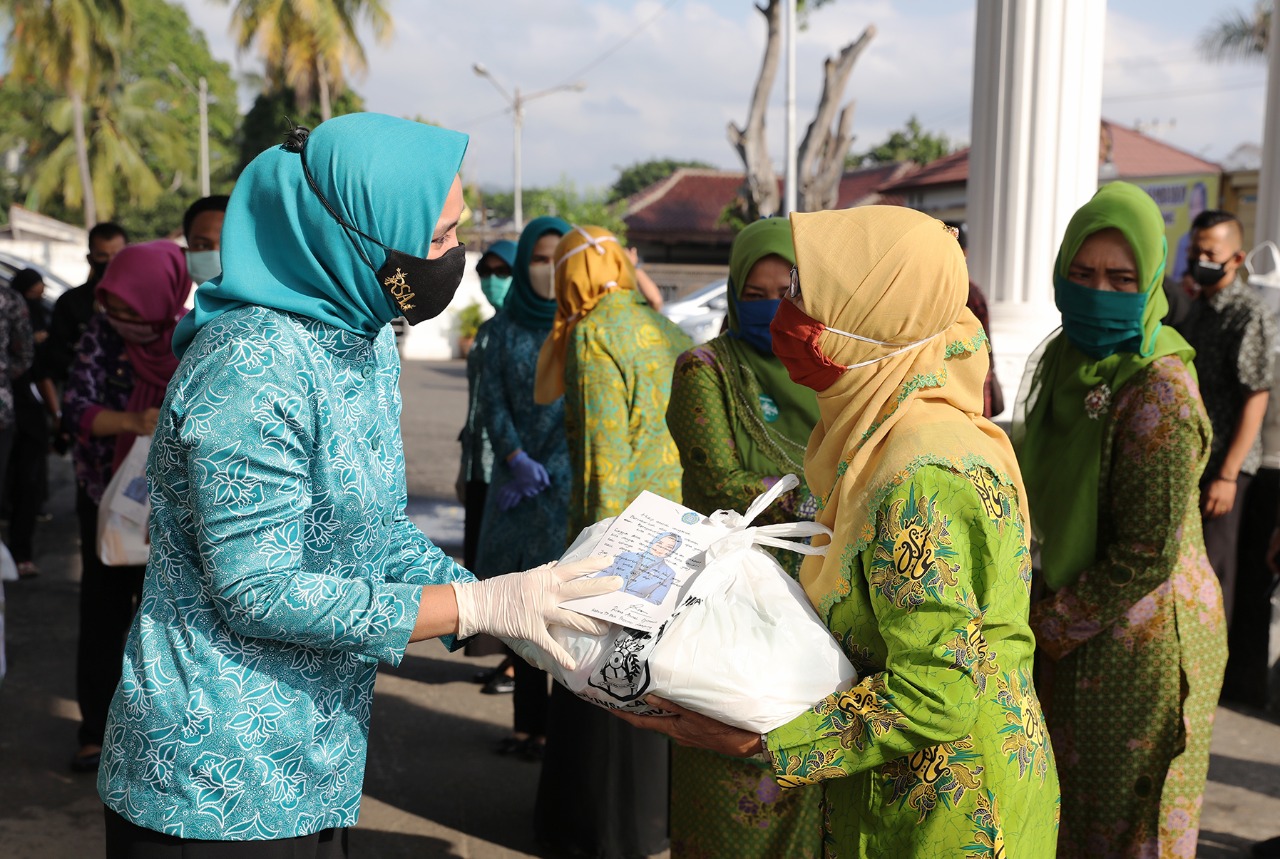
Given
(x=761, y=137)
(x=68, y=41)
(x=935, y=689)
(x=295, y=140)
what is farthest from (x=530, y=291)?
(x=68, y=41)

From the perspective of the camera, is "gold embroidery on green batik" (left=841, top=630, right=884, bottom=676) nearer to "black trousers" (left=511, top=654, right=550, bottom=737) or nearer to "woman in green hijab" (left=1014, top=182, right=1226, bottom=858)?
"woman in green hijab" (left=1014, top=182, right=1226, bottom=858)

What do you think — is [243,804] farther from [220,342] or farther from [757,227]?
[757,227]

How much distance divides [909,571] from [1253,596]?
440 cm

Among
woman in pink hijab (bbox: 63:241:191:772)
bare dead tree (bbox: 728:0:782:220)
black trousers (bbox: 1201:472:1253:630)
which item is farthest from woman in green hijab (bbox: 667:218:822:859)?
bare dead tree (bbox: 728:0:782:220)

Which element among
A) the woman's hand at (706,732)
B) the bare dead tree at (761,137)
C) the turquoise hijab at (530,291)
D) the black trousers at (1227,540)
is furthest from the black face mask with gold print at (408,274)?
the bare dead tree at (761,137)

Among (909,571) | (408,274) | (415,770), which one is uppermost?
(408,274)

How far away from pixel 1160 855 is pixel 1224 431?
283 cm

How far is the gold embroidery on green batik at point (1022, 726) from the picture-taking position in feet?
6.08

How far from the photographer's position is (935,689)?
171cm

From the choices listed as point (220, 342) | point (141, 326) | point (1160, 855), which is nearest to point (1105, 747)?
point (1160, 855)

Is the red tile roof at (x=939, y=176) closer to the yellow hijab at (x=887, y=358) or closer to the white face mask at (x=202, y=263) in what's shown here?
the white face mask at (x=202, y=263)

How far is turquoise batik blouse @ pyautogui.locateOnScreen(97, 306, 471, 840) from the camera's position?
1.70 meters

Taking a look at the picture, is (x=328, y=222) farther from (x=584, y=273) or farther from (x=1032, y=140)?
(x=1032, y=140)

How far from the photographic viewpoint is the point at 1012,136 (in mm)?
5598
